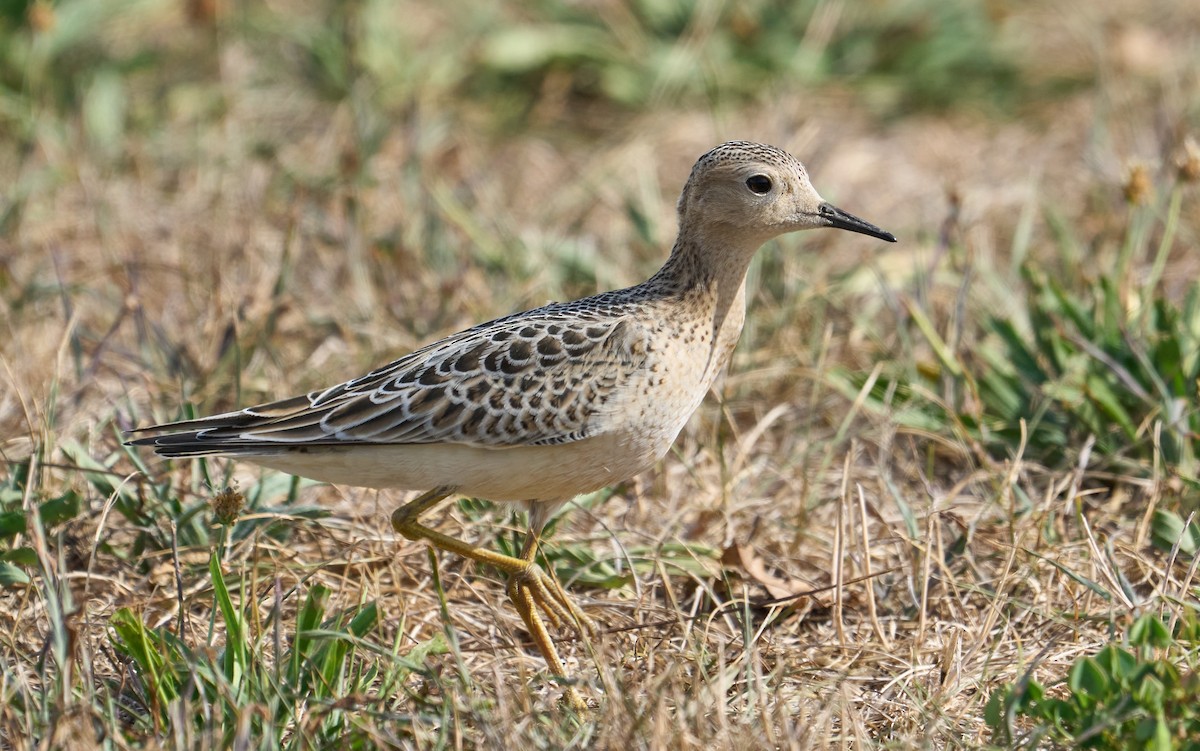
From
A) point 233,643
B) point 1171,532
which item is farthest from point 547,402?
point 1171,532

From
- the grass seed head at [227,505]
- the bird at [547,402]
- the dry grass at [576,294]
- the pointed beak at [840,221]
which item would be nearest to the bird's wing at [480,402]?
the bird at [547,402]

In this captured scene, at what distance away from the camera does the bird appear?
498cm

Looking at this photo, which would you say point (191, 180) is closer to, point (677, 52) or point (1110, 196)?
point (677, 52)

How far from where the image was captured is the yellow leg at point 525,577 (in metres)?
5.11

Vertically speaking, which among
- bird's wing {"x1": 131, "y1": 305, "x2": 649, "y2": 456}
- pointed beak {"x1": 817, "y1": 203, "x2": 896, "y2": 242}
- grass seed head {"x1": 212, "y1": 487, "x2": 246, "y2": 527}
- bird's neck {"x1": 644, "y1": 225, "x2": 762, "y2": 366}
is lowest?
grass seed head {"x1": 212, "y1": 487, "x2": 246, "y2": 527}

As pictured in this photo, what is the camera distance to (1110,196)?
27.8 feet

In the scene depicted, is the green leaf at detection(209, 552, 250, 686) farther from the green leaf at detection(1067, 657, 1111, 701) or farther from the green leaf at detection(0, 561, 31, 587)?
the green leaf at detection(1067, 657, 1111, 701)

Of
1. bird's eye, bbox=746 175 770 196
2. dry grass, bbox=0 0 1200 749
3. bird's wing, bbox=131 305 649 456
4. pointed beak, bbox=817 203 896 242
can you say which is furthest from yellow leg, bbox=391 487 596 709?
pointed beak, bbox=817 203 896 242

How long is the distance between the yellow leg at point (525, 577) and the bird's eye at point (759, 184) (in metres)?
1.50

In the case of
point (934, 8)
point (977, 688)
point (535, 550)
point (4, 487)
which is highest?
point (934, 8)

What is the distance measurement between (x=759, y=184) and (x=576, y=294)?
7.77 feet

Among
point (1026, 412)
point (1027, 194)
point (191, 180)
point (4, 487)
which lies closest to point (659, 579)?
point (1026, 412)

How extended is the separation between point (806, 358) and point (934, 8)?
4.57 meters

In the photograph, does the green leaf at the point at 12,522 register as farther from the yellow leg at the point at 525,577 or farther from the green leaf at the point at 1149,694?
the green leaf at the point at 1149,694
